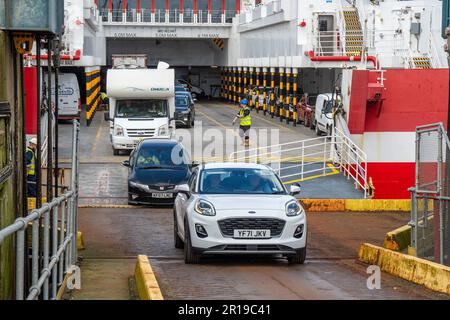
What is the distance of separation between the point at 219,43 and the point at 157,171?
55.0m

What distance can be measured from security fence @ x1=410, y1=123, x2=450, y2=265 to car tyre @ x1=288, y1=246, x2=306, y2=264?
1624mm

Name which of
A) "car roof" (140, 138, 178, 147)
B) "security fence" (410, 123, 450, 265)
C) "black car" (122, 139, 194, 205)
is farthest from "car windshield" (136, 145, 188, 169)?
"security fence" (410, 123, 450, 265)

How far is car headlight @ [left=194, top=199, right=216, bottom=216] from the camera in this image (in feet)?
49.0

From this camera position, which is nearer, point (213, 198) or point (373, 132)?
point (213, 198)

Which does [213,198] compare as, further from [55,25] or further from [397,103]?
[397,103]

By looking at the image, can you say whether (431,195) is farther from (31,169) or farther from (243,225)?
(31,169)

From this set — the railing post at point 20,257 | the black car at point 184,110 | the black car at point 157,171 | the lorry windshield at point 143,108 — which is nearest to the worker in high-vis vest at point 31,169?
the black car at point 157,171

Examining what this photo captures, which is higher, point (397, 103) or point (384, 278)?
point (397, 103)

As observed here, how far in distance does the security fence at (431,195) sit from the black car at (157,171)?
350 inches

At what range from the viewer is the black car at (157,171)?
24.2 m

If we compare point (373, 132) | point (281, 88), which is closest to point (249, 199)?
point (373, 132)

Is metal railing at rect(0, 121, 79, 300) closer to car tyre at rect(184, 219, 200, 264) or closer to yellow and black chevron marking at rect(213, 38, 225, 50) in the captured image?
car tyre at rect(184, 219, 200, 264)

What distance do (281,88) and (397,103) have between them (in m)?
27.8
